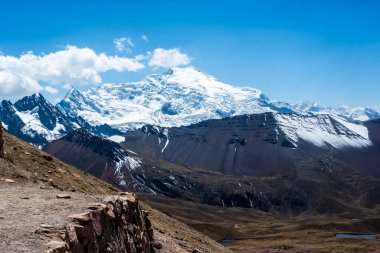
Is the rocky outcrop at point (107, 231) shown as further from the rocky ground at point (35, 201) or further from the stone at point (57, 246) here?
the rocky ground at point (35, 201)

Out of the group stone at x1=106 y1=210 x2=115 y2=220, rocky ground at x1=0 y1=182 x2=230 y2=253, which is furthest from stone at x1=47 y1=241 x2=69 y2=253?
stone at x1=106 y1=210 x2=115 y2=220

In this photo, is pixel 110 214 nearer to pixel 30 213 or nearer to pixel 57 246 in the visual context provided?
pixel 30 213

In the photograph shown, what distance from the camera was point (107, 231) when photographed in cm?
2075

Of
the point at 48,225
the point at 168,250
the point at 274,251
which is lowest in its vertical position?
the point at 274,251

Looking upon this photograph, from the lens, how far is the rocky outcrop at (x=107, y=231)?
56.0ft

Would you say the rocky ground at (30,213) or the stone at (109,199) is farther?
the stone at (109,199)

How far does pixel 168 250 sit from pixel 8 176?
11.1 m

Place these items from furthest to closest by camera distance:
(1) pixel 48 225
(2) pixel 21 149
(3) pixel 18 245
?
(2) pixel 21 149
(1) pixel 48 225
(3) pixel 18 245

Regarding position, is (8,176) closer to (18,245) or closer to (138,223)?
(138,223)

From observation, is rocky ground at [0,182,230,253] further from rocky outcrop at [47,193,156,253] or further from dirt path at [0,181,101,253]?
rocky outcrop at [47,193,156,253]

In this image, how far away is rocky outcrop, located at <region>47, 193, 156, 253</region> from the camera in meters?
Result: 17.1

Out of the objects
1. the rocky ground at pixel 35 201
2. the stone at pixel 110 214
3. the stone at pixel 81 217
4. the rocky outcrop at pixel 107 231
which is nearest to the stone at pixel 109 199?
the rocky outcrop at pixel 107 231

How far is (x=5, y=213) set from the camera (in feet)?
67.3

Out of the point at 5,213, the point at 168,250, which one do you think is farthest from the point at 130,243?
the point at 168,250
